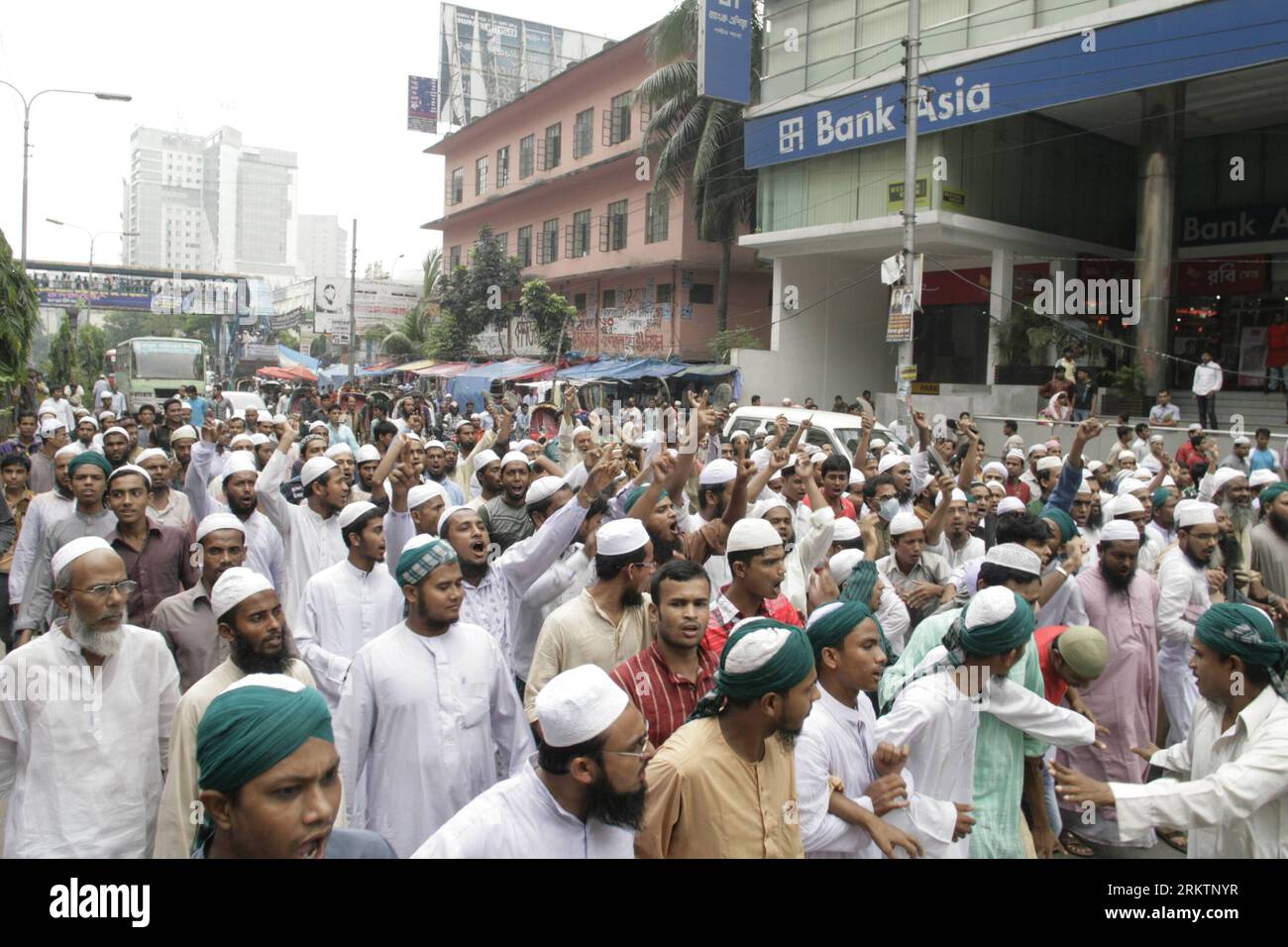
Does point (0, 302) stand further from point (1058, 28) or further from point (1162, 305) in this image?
point (1162, 305)

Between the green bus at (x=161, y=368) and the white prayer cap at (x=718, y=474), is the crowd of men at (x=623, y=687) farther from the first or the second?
the green bus at (x=161, y=368)

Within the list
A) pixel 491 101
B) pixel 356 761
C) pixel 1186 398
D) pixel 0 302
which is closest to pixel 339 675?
pixel 356 761

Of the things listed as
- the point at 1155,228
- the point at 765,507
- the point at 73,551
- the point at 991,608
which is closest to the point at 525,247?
the point at 1155,228

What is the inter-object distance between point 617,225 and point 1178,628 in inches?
1168

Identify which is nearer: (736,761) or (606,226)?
(736,761)

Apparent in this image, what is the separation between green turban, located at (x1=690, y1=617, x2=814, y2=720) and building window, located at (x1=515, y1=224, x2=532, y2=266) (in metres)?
37.2

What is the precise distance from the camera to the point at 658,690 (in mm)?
3438

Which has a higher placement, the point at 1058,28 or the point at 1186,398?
the point at 1058,28

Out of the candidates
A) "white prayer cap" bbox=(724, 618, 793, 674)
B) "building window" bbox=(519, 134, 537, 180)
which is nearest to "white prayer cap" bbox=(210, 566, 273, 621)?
"white prayer cap" bbox=(724, 618, 793, 674)

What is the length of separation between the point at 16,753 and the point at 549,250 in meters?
35.6

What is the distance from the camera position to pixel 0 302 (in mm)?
12672

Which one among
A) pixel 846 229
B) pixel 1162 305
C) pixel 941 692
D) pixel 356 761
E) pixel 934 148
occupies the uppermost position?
pixel 934 148

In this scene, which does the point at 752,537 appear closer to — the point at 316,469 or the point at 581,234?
the point at 316,469

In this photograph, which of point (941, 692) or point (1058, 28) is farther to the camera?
point (1058, 28)
